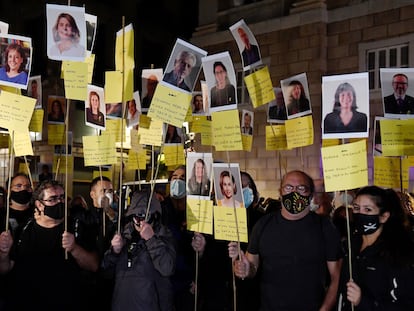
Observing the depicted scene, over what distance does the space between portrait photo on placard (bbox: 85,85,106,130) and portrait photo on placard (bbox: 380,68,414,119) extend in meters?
2.60

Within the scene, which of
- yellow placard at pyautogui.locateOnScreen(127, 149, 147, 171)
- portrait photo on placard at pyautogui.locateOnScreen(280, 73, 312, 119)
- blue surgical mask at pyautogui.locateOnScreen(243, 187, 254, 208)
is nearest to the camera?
blue surgical mask at pyautogui.locateOnScreen(243, 187, 254, 208)

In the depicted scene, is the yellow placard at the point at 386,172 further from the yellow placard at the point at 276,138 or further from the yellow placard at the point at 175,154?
the yellow placard at the point at 175,154

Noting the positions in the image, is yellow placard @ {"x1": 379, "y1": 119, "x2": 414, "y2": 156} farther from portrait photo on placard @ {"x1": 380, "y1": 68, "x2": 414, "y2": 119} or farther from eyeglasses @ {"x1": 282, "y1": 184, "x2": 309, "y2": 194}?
eyeglasses @ {"x1": 282, "y1": 184, "x2": 309, "y2": 194}

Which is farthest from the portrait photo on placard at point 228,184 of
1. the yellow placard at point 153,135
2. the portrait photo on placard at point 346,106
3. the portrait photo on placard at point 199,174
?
the yellow placard at point 153,135

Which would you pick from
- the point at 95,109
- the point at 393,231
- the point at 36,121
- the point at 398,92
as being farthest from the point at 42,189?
the point at 398,92

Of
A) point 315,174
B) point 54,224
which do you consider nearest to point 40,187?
point 54,224

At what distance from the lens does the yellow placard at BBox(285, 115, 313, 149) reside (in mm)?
5965

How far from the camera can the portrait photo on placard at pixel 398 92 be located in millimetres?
5031

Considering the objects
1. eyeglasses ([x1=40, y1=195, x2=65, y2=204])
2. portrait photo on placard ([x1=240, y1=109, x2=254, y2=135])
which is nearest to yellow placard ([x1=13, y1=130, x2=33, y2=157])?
eyeglasses ([x1=40, y1=195, x2=65, y2=204])

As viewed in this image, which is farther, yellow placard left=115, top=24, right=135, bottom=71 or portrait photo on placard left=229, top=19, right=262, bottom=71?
portrait photo on placard left=229, top=19, right=262, bottom=71

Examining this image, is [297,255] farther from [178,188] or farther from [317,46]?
[317,46]

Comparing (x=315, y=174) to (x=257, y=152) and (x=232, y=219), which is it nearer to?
(x=257, y=152)

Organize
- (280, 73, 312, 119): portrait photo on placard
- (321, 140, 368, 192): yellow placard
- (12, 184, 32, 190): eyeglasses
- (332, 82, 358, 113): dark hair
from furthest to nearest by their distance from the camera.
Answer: (280, 73, 312, 119): portrait photo on placard → (12, 184, 32, 190): eyeglasses → (332, 82, 358, 113): dark hair → (321, 140, 368, 192): yellow placard

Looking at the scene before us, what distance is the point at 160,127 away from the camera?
583 centimetres
